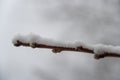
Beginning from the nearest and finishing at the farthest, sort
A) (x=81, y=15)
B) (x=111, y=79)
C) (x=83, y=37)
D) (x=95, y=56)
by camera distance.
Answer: (x=95, y=56), (x=111, y=79), (x=83, y=37), (x=81, y=15)

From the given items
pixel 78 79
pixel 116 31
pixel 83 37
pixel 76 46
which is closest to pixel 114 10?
pixel 116 31

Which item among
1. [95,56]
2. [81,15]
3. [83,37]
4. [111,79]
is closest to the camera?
[95,56]

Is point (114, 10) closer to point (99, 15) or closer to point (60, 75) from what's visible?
point (99, 15)

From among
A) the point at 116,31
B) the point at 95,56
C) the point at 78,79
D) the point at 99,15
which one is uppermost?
the point at 99,15

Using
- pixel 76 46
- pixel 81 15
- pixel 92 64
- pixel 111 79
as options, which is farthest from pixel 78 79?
pixel 76 46

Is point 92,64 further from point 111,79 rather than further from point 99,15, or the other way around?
point 99,15

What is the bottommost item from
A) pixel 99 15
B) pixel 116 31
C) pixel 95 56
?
pixel 95 56

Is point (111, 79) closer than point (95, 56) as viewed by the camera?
No

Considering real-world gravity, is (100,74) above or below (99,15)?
below

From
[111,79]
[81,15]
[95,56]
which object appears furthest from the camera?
[81,15]
